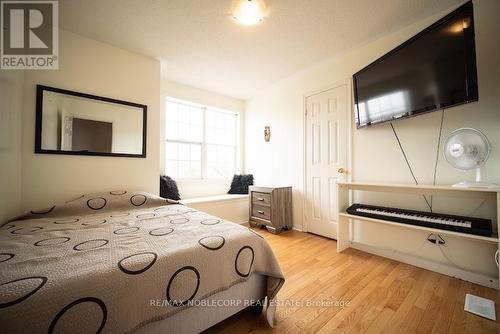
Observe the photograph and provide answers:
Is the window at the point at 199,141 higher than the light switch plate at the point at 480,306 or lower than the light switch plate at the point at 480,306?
higher

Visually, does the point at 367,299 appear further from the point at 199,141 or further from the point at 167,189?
the point at 199,141

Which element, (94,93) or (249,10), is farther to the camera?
(94,93)

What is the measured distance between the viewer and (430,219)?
1.71 meters

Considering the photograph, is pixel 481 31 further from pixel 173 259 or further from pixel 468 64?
pixel 173 259

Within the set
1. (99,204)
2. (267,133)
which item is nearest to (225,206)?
(267,133)

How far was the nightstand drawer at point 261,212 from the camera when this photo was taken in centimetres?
309

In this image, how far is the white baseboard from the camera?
163cm

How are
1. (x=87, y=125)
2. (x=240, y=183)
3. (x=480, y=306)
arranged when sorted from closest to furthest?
(x=480, y=306) → (x=87, y=125) → (x=240, y=183)

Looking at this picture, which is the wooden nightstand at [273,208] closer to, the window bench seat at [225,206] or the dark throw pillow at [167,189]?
the window bench seat at [225,206]

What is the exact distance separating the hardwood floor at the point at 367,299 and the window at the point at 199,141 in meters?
2.31

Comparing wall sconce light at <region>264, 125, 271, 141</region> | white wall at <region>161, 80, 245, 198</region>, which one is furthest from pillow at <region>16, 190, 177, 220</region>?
wall sconce light at <region>264, 125, 271, 141</region>

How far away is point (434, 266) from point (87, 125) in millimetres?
3935

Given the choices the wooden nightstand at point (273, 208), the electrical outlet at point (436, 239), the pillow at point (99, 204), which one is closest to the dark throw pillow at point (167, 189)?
the pillow at point (99, 204)

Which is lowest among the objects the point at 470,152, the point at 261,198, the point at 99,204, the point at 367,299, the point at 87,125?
the point at 367,299
